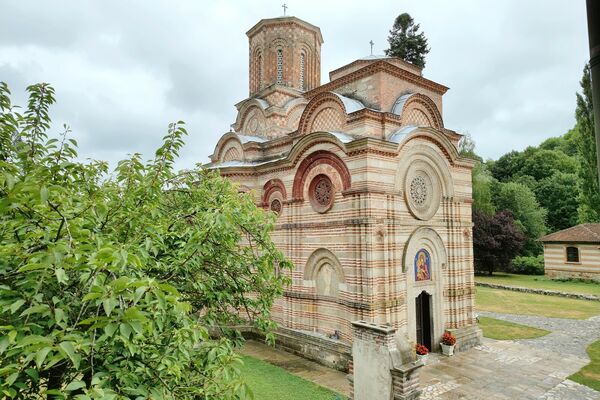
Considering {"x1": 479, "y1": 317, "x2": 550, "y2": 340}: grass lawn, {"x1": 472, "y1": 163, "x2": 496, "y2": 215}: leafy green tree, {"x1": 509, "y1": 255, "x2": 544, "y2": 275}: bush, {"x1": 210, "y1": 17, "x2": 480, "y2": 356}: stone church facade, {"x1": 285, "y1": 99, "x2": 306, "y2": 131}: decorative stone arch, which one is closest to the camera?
{"x1": 210, "y1": 17, "x2": 480, "y2": 356}: stone church facade

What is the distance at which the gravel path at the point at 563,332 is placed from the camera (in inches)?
497

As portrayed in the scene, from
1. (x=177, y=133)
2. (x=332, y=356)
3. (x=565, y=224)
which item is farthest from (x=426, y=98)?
(x=565, y=224)

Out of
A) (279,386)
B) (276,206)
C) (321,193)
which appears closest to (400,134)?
(321,193)

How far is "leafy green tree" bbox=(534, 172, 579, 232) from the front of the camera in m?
39.6

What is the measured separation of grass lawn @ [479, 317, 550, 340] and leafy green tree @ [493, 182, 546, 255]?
2215 centimetres

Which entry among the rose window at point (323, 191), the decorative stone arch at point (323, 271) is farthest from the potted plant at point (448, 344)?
the rose window at point (323, 191)

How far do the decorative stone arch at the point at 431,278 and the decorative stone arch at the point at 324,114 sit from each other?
4.26 meters

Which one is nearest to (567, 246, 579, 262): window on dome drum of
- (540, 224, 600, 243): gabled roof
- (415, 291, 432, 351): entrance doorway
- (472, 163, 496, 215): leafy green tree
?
(540, 224, 600, 243): gabled roof

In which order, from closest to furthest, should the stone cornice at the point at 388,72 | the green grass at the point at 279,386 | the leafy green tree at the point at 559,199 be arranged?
1. the green grass at the point at 279,386
2. the stone cornice at the point at 388,72
3. the leafy green tree at the point at 559,199

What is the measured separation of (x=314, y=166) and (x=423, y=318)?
5.84 metres

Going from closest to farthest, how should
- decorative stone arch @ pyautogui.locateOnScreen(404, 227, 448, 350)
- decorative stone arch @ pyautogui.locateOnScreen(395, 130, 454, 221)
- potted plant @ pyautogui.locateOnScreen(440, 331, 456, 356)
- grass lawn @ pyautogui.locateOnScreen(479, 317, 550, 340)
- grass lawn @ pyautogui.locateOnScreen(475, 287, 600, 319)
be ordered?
decorative stone arch @ pyautogui.locateOnScreen(404, 227, 448, 350), decorative stone arch @ pyautogui.locateOnScreen(395, 130, 454, 221), potted plant @ pyautogui.locateOnScreen(440, 331, 456, 356), grass lawn @ pyautogui.locateOnScreen(479, 317, 550, 340), grass lawn @ pyautogui.locateOnScreen(475, 287, 600, 319)

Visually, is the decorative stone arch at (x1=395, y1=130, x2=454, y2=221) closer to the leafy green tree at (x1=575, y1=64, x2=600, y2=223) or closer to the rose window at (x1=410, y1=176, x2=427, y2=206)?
the rose window at (x1=410, y1=176, x2=427, y2=206)

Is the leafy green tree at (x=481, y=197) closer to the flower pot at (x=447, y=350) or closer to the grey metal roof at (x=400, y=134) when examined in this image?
the flower pot at (x=447, y=350)

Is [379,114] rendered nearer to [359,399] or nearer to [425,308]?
[425,308]
